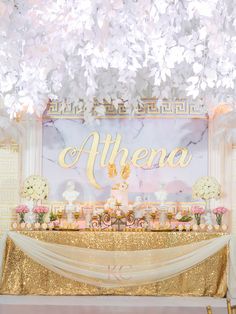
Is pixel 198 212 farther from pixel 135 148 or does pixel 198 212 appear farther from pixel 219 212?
pixel 135 148

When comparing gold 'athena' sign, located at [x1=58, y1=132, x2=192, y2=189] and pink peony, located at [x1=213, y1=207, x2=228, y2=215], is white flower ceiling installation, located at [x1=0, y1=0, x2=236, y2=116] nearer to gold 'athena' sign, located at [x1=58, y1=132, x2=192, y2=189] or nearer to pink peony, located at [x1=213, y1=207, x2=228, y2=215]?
pink peony, located at [x1=213, y1=207, x2=228, y2=215]

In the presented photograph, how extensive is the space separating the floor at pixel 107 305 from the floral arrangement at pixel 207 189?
1.42 meters

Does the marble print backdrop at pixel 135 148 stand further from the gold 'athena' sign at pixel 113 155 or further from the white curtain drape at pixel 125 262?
the white curtain drape at pixel 125 262

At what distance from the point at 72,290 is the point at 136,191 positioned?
1760 mm

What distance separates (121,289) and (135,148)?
6.93 feet

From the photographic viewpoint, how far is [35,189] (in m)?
10.2

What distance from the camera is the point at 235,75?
5910 mm

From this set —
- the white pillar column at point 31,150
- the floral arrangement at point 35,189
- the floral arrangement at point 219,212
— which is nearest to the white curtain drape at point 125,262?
the floral arrangement at point 219,212

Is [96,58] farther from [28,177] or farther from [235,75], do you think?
[28,177]

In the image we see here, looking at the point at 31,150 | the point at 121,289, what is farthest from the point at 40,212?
the point at 121,289

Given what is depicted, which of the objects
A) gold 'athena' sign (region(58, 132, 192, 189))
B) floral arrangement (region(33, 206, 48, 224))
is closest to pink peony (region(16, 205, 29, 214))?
floral arrangement (region(33, 206, 48, 224))

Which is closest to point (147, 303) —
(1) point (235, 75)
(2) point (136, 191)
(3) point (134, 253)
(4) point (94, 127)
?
(3) point (134, 253)

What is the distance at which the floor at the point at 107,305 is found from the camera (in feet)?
27.3

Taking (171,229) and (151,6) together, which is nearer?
(151,6)
